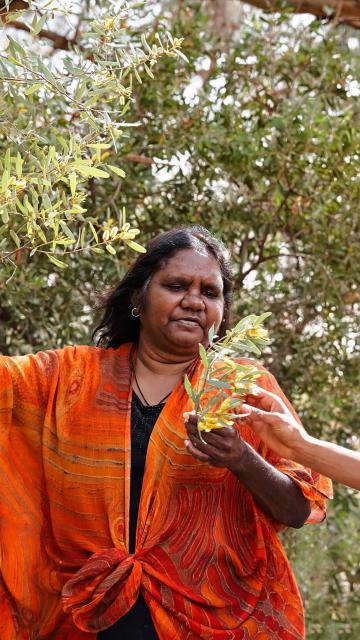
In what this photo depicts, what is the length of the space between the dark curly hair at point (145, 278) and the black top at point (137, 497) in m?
0.31

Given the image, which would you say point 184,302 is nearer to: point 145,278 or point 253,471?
point 145,278

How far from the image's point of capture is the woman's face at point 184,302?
121 inches

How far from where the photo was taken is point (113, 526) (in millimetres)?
2951

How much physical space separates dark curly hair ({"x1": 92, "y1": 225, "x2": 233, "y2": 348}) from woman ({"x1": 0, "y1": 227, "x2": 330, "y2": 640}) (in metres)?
0.06

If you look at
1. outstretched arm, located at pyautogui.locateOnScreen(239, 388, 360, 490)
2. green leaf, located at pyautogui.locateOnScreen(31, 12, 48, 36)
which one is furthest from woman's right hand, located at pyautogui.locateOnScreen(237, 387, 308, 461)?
green leaf, located at pyautogui.locateOnScreen(31, 12, 48, 36)

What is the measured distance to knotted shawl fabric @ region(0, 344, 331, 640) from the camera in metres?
2.92

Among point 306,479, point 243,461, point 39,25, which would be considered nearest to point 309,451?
point 243,461

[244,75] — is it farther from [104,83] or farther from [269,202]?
[104,83]

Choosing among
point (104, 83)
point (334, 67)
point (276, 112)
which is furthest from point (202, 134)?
point (104, 83)

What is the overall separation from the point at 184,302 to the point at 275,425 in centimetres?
55

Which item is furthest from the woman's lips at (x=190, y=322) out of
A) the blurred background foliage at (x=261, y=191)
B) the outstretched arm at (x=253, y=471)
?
the blurred background foliage at (x=261, y=191)

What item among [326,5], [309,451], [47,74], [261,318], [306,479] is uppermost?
[326,5]

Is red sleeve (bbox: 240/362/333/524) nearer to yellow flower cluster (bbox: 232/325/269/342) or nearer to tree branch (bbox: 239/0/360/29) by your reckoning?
yellow flower cluster (bbox: 232/325/269/342)

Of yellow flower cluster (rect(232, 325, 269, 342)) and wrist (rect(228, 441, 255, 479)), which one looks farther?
wrist (rect(228, 441, 255, 479))
